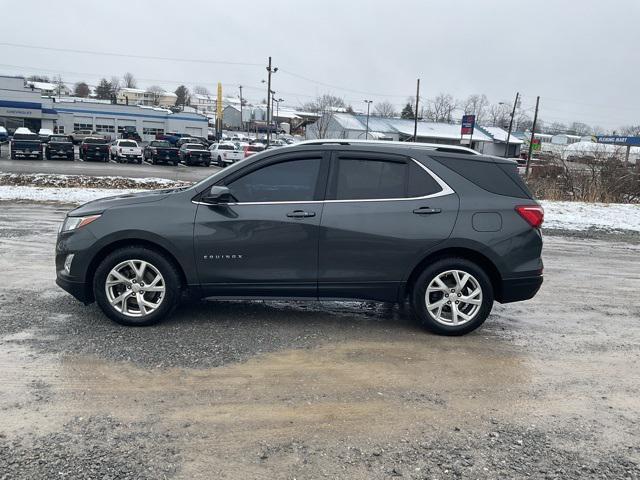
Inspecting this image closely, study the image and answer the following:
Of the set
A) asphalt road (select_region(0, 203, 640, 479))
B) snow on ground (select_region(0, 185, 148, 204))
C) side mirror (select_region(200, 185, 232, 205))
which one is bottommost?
asphalt road (select_region(0, 203, 640, 479))

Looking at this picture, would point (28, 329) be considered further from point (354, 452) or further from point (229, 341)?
point (354, 452)

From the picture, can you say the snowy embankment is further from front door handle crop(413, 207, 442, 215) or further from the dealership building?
the dealership building

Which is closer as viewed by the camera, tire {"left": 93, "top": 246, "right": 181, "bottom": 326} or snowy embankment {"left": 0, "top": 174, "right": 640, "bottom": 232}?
tire {"left": 93, "top": 246, "right": 181, "bottom": 326}

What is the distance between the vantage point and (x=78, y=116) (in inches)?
2785

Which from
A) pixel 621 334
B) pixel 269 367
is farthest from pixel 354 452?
pixel 621 334

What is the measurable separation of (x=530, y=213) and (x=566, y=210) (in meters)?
11.7

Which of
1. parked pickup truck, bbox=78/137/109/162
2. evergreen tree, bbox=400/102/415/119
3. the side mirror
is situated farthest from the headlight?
evergreen tree, bbox=400/102/415/119

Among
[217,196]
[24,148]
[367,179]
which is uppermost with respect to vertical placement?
[24,148]

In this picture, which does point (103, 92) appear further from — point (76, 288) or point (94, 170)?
point (76, 288)

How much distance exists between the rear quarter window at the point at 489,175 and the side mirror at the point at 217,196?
2.01 metres

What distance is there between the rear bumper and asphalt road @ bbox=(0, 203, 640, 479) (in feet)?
1.38

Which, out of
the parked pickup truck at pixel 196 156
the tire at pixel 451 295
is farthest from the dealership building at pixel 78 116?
the tire at pixel 451 295

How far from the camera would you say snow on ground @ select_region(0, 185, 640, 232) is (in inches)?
527

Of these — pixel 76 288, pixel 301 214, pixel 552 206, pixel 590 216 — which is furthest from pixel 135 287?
pixel 552 206
